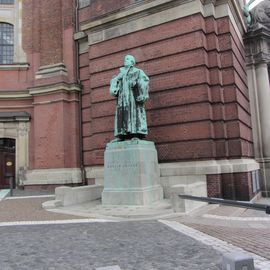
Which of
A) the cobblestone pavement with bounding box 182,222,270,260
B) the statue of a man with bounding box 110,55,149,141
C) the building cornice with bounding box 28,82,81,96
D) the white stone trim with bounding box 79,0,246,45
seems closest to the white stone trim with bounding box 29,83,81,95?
the building cornice with bounding box 28,82,81,96

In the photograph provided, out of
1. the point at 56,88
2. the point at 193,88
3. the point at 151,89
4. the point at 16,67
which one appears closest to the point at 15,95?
the point at 16,67

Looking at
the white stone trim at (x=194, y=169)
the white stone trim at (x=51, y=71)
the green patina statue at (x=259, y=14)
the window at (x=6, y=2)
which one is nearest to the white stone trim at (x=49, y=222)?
the white stone trim at (x=194, y=169)

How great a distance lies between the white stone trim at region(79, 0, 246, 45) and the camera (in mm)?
14133

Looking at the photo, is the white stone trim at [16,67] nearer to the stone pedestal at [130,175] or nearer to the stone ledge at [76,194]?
the stone ledge at [76,194]

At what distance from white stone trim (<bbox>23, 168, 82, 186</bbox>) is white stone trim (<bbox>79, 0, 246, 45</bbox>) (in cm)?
636

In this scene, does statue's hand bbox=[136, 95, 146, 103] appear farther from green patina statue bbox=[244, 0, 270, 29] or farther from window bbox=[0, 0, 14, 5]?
window bbox=[0, 0, 14, 5]

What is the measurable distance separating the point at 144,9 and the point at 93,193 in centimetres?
783

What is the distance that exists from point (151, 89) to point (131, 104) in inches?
104

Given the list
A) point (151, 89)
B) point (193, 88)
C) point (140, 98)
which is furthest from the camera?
point (151, 89)

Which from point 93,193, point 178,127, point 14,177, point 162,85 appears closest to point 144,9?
point 162,85

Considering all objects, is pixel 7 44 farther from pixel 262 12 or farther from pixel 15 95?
pixel 262 12

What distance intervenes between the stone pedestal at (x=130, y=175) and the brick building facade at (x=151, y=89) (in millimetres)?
1521

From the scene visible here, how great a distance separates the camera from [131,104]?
1199 cm

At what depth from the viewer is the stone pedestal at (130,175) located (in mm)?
11062
